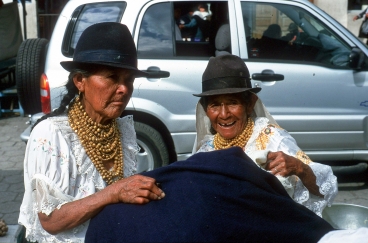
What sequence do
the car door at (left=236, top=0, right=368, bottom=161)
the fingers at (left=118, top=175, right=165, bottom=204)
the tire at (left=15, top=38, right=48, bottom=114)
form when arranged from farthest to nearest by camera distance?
the tire at (left=15, top=38, right=48, bottom=114)
the car door at (left=236, top=0, right=368, bottom=161)
the fingers at (left=118, top=175, right=165, bottom=204)

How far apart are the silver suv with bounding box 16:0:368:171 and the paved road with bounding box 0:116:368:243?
0.38m

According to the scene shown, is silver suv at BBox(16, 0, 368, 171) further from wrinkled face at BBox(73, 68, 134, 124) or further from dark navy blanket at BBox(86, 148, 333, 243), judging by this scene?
dark navy blanket at BBox(86, 148, 333, 243)

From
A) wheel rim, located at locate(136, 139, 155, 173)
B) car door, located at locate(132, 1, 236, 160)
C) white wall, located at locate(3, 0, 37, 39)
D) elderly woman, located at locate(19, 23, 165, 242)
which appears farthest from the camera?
white wall, located at locate(3, 0, 37, 39)

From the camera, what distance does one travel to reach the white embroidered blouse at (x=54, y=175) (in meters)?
1.96

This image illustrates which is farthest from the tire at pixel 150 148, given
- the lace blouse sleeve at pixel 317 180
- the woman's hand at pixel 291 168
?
the woman's hand at pixel 291 168

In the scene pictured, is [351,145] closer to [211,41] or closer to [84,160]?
[211,41]

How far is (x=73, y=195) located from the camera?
2047 mm

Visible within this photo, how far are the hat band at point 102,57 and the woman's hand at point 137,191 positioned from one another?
47 cm

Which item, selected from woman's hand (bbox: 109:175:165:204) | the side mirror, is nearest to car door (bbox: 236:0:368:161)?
the side mirror

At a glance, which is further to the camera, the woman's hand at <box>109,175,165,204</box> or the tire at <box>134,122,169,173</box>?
the tire at <box>134,122,169,173</box>

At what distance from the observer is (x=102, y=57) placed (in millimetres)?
2021

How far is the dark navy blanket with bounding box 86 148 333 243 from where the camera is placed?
1.55 m

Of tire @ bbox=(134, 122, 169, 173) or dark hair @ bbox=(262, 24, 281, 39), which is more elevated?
dark hair @ bbox=(262, 24, 281, 39)

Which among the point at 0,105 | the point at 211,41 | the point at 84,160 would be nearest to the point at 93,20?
the point at 211,41
